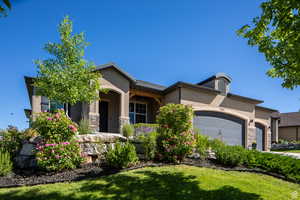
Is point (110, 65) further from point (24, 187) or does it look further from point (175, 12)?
point (24, 187)

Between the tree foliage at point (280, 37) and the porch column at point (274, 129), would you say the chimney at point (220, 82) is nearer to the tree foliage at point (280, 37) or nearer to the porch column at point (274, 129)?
the tree foliage at point (280, 37)

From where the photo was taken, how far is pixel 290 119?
30.0 m

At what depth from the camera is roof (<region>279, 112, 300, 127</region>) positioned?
28.6 meters

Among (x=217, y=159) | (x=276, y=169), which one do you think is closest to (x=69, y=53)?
(x=217, y=159)

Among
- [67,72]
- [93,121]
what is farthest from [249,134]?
[67,72]

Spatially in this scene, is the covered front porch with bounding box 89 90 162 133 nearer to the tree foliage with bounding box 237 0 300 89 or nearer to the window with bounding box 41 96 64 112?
the window with bounding box 41 96 64 112

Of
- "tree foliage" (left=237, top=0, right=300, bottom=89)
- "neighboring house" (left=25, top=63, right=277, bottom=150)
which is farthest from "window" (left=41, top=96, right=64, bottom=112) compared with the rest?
"tree foliage" (left=237, top=0, right=300, bottom=89)

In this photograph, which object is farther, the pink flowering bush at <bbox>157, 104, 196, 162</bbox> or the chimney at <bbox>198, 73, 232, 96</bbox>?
the chimney at <bbox>198, 73, 232, 96</bbox>

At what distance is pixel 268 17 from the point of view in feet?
15.8

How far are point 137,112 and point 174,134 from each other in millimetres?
8085

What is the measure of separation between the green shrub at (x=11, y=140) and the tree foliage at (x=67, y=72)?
2.08 metres

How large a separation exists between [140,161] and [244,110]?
13.7 metres

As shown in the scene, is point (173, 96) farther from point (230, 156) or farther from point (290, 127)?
point (290, 127)

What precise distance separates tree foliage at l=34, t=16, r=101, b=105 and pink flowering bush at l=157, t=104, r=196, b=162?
4112 millimetres
